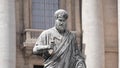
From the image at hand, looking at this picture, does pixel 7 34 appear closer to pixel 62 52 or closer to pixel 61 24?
pixel 61 24

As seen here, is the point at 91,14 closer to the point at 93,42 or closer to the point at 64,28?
the point at 93,42

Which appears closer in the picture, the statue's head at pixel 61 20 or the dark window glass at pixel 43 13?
the statue's head at pixel 61 20

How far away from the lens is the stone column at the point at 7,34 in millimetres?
37719

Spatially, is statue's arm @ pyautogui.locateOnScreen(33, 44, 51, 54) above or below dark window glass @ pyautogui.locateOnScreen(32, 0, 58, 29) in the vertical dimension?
below

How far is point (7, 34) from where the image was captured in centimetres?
3803


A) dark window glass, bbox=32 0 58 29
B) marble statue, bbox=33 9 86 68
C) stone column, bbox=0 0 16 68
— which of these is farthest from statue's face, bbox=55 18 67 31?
dark window glass, bbox=32 0 58 29

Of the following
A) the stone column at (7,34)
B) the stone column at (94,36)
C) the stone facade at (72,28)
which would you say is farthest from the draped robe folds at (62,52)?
the stone facade at (72,28)

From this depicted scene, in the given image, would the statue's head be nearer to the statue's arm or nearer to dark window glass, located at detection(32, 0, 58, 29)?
the statue's arm

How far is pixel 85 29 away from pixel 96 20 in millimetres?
1845

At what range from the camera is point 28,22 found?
4466 centimetres

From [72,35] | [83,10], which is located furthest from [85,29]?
[72,35]

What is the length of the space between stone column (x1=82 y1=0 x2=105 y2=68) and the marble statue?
27.6m

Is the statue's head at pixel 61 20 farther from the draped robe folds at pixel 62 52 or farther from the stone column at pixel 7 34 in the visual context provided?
the stone column at pixel 7 34

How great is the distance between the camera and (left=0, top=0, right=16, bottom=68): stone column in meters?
37.7
